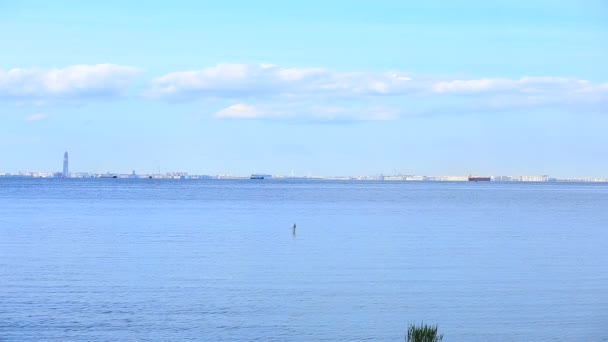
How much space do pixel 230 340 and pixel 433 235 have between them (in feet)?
104

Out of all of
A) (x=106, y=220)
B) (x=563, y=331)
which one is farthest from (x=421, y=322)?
(x=106, y=220)

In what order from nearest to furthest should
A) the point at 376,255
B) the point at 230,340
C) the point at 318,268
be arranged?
the point at 230,340
the point at 318,268
the point at 376,255

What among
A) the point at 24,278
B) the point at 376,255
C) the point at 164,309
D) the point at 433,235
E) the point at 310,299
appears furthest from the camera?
the point at 433,235

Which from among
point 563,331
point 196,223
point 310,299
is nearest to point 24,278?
point 310,299

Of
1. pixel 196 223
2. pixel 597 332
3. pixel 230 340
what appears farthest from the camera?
pixel 196 223

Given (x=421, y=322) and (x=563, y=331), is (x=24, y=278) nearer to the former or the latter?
(x=421, y=322)

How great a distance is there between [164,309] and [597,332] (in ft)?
38.7

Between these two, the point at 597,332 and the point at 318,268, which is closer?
the point at 597,332

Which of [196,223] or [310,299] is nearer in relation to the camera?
[310,299]

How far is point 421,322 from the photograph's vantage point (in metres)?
24.3

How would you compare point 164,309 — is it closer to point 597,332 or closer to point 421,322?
point 421,322

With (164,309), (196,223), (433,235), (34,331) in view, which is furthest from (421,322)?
(196,223)

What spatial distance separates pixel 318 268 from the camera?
3497 cm

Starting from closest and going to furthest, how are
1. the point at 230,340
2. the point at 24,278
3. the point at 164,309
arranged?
the point at 230,340 < the point at 164,309 < the point at 24,278
